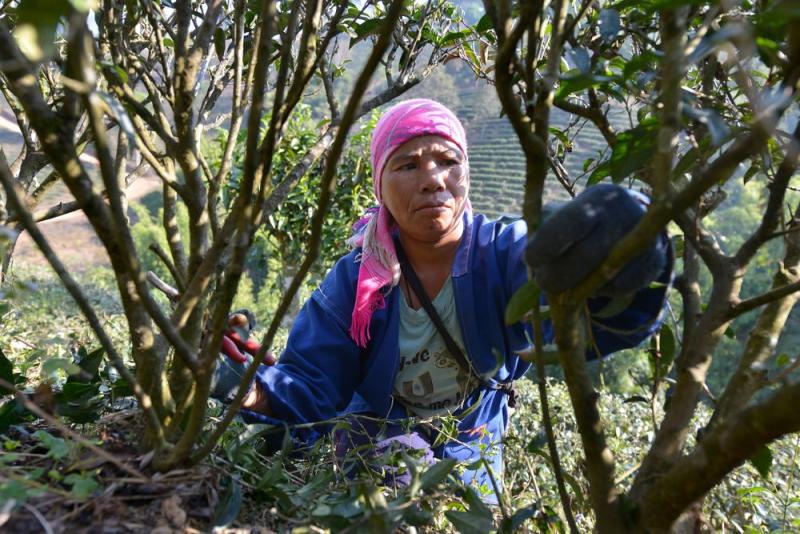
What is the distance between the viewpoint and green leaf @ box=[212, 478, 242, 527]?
894mm

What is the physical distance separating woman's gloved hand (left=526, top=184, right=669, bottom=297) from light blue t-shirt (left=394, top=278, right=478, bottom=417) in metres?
1.01

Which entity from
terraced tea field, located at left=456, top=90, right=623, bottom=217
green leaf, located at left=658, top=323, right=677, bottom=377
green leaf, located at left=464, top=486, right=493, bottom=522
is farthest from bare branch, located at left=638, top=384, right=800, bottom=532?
terraced tea field, located at left=456, top=90, right=623, bottom=217

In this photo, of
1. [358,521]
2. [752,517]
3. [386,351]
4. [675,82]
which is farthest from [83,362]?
[752,517]

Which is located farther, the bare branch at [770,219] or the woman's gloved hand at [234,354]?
the woman's gloved hand at [234,354]

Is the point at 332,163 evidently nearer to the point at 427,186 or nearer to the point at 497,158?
the point at 427,186

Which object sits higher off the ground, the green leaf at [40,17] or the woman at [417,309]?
the woman at [417,309]

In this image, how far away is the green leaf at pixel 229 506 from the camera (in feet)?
2.93

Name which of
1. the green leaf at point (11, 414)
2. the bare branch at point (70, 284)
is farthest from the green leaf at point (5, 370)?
the bare branch at point (70, 284)

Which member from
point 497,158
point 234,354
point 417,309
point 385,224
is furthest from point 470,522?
point 497,158

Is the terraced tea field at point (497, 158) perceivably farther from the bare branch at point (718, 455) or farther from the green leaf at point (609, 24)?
the bare branch at point (718, 455)

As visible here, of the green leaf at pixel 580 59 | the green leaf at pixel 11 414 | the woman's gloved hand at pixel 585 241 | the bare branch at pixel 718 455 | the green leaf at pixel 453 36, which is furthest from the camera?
the green leaf at pixel 453 36

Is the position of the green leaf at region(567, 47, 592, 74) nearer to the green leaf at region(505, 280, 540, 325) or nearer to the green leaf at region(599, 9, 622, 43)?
the green leaf at region(599, 9, 622, 43)

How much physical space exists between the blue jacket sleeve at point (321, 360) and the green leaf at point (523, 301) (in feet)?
2.99

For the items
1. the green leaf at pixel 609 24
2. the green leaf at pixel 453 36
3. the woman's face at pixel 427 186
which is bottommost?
the green leaf at pixel 609 24
